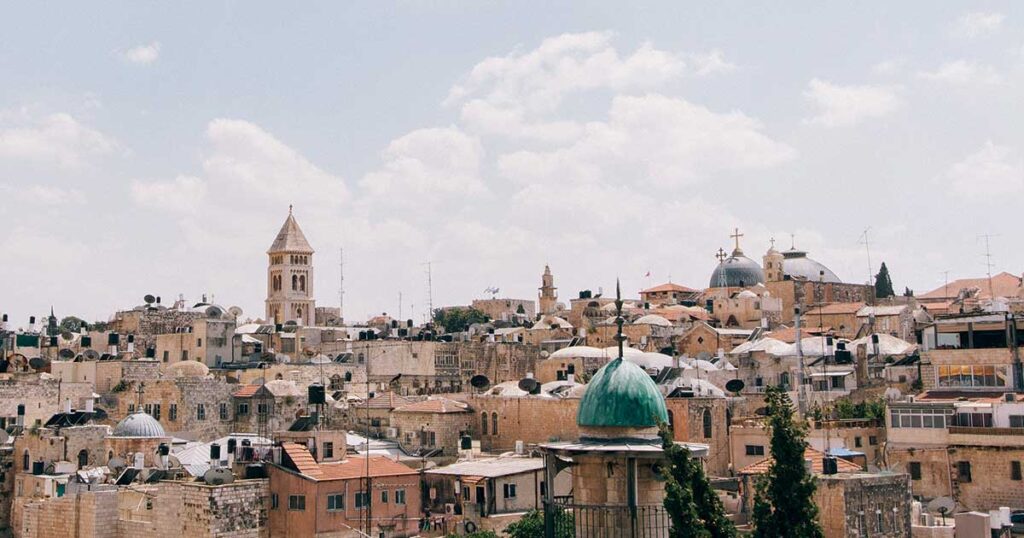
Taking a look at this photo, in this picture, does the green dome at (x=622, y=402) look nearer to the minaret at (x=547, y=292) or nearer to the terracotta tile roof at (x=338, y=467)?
the terracotta tile roof at (x=338, y=467)

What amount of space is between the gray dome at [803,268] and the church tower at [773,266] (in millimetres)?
2838

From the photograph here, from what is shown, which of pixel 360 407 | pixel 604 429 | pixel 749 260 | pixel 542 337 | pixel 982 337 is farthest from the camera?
pixel 749 260

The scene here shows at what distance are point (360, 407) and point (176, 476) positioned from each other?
548 inches

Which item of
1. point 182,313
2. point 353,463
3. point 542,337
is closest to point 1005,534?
point 353,463

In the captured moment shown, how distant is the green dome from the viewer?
45.9ft

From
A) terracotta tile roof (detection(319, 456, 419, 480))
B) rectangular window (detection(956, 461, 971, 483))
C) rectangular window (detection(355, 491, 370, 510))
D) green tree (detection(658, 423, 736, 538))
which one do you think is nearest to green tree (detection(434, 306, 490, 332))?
terracotta tile roof (detection(319, 456, 419, 480))

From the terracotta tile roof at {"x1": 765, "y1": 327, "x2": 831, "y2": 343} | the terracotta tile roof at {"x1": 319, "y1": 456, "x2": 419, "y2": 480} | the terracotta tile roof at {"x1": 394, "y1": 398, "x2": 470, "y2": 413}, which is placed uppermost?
the terracotta tile roof at {"x1": 765, "y1": 327, "x2": 831, "y2": 343}

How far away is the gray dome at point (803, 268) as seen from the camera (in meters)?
77.3

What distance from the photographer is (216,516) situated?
27188 mm

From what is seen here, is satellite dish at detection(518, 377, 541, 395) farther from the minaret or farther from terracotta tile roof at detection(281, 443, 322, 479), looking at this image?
the minaret

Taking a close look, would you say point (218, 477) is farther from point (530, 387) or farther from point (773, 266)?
point (773, 266)

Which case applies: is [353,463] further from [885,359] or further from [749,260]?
[749,260]

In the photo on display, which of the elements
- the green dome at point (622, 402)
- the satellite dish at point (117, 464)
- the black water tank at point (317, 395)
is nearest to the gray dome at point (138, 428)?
the satellite dish at point (117, 464)

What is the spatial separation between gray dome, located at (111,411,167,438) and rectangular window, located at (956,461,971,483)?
80.3 feet
